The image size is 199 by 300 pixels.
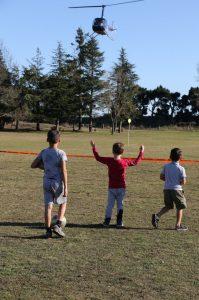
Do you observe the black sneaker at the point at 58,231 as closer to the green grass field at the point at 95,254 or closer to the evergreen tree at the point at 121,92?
the green grass field at the point at 95,254

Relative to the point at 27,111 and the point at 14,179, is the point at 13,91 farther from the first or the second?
the point at 14,179

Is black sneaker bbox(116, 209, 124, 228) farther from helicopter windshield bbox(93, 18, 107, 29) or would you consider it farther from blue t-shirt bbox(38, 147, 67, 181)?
helicopter windshield bbox(93, 18, 107, 29)

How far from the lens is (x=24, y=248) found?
23.6 ft

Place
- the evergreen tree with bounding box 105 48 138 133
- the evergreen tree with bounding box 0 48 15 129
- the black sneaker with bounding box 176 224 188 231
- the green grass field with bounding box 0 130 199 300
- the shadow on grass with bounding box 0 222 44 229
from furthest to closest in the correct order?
the evergreen tree with bounding box 105 48 138 133, the evergreen tree with bounding box 0 48 15 129, the shadow on grass with bounding box 0 222 44 229, the black sneaker with bounding box 176 224 188 231, the green grass field with bounding box 0 130 199 300

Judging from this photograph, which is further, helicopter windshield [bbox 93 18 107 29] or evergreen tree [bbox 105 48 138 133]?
evergreen tree [bbox 105 48 138 133]

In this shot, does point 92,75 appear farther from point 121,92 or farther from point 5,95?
point 5,95

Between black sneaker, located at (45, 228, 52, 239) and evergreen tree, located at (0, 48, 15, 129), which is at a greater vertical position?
evergreen tree, located at (0, 48, 15, 129)

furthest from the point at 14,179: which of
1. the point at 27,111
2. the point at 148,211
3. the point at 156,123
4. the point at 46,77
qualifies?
the point at 156,123

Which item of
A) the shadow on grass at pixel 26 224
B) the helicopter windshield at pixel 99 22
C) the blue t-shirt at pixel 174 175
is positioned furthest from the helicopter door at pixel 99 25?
the shadow on grass at pixel 26 224

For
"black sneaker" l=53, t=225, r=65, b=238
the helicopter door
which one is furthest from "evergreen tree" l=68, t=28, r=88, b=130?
"black sneaker" l=53, t=225, r=65, b=238

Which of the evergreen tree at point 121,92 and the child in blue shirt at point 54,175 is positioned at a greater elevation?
the evergreen tree at point 121,92

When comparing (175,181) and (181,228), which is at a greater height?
(175,181)

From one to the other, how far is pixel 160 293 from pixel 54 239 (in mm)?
2698

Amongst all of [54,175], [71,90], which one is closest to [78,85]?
[71,90]
